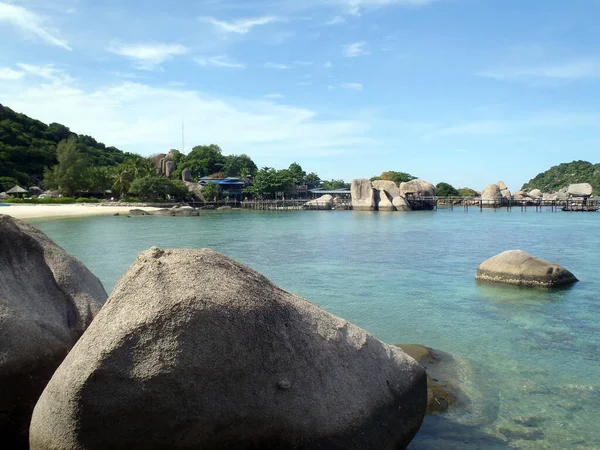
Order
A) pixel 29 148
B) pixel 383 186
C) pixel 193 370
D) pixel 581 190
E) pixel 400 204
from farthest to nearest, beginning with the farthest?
pixel 581 190 → pixel 383 186 → pixel 400 204 → pixel 29 148 → pixel 193 370

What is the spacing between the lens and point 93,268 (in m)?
19.9

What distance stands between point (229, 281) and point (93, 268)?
57.3 ft

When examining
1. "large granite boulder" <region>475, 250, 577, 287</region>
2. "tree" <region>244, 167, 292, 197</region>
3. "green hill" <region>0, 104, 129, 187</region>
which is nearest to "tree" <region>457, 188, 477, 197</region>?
"tree" <region>244, 167, 292, 197</region>

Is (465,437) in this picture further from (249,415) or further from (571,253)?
(571,253)

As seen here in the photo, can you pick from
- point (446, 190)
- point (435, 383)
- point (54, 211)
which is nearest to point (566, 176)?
point (446, 190)

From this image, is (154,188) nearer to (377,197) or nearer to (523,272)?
(377,197)

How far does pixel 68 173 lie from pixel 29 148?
16.6 m

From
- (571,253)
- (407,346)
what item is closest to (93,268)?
(407,346)

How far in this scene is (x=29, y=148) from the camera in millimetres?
83438

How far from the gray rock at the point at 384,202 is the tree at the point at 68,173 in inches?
1860

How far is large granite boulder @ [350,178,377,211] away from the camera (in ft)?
279

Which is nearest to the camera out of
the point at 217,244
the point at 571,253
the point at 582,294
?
the point at 582,294

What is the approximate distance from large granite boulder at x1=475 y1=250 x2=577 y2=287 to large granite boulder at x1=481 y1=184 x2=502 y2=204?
82167mm

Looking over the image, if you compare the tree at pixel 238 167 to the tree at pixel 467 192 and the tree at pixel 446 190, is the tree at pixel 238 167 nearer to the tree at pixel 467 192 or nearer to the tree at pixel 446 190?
the tree at pixel 446 190
